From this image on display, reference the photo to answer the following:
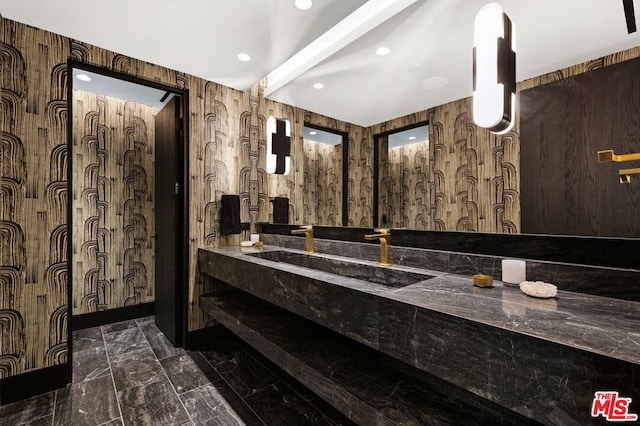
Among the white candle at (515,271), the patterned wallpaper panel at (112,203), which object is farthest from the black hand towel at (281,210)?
the white candle at (515,271)

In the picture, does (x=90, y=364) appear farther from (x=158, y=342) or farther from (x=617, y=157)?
(x=617, y=157)

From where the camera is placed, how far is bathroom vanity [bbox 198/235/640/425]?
26.1 inches

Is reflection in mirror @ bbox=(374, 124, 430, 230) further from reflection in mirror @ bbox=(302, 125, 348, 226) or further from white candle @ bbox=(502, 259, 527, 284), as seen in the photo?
white candle @ bbox=(502, 259, 527, 284)

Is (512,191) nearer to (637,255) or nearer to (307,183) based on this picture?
(637,255)

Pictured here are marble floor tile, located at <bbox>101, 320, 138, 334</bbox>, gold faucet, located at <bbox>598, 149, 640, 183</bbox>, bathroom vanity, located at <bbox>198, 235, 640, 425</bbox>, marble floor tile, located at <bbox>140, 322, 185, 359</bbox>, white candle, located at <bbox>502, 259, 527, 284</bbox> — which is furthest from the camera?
marble floor tile, located at <bbox>101, 320, 138, 334</bbox>

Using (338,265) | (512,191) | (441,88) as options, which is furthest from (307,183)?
(512,191)

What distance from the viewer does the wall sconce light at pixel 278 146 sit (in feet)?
8.35

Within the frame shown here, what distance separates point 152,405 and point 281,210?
5.46 feet

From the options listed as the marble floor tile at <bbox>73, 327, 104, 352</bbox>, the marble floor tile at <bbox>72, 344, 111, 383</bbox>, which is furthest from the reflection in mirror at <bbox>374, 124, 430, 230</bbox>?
the marble floor tile at <bbox>73, 327, 104, 352</bbox>

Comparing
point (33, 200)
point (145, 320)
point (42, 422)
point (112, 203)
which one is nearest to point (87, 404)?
point (42, 422)

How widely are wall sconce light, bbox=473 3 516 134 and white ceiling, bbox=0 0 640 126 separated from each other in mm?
81

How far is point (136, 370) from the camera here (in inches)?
82.4

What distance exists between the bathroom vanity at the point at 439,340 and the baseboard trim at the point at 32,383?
3.98 ft

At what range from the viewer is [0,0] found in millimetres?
1614
